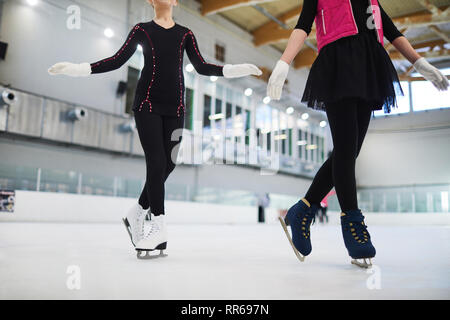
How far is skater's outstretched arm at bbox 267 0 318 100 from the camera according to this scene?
2055 millimetres

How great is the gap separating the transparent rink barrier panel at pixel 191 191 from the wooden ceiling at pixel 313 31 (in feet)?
22.3

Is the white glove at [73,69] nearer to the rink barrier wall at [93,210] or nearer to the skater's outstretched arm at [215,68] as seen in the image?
the skater's outstretched arm at [215,68]

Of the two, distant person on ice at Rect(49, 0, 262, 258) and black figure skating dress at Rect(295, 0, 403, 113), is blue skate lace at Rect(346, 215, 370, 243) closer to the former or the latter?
black figure skating dress at Rect(295, 0, 403, 113)

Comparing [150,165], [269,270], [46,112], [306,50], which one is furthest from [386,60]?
[306,50]

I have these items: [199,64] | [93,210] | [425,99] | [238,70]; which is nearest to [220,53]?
[93,210]

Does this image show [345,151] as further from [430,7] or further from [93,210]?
[430,7]

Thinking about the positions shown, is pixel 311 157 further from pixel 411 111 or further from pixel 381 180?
pixel 411 111

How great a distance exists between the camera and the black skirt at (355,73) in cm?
201

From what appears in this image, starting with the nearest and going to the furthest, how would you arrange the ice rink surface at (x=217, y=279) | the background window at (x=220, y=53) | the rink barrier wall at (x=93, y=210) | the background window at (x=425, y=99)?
the ice rink surface at (x=217, y=279) < the rink barrier wall at (x=93, y=210) < the background window at (x=220, y=53) < the background window at (x=425, y=99)

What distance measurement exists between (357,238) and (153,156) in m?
1.23

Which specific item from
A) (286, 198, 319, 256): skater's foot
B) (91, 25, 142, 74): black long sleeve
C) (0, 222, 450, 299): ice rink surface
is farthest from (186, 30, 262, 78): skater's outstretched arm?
(0, 222, 450, 299): ice rink surface

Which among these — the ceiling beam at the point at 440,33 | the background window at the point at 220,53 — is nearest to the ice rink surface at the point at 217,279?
the background window at the point at 220,53

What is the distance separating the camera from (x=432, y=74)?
7.08ft

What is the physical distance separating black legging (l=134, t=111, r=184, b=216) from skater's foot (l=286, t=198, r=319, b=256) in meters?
0.78
